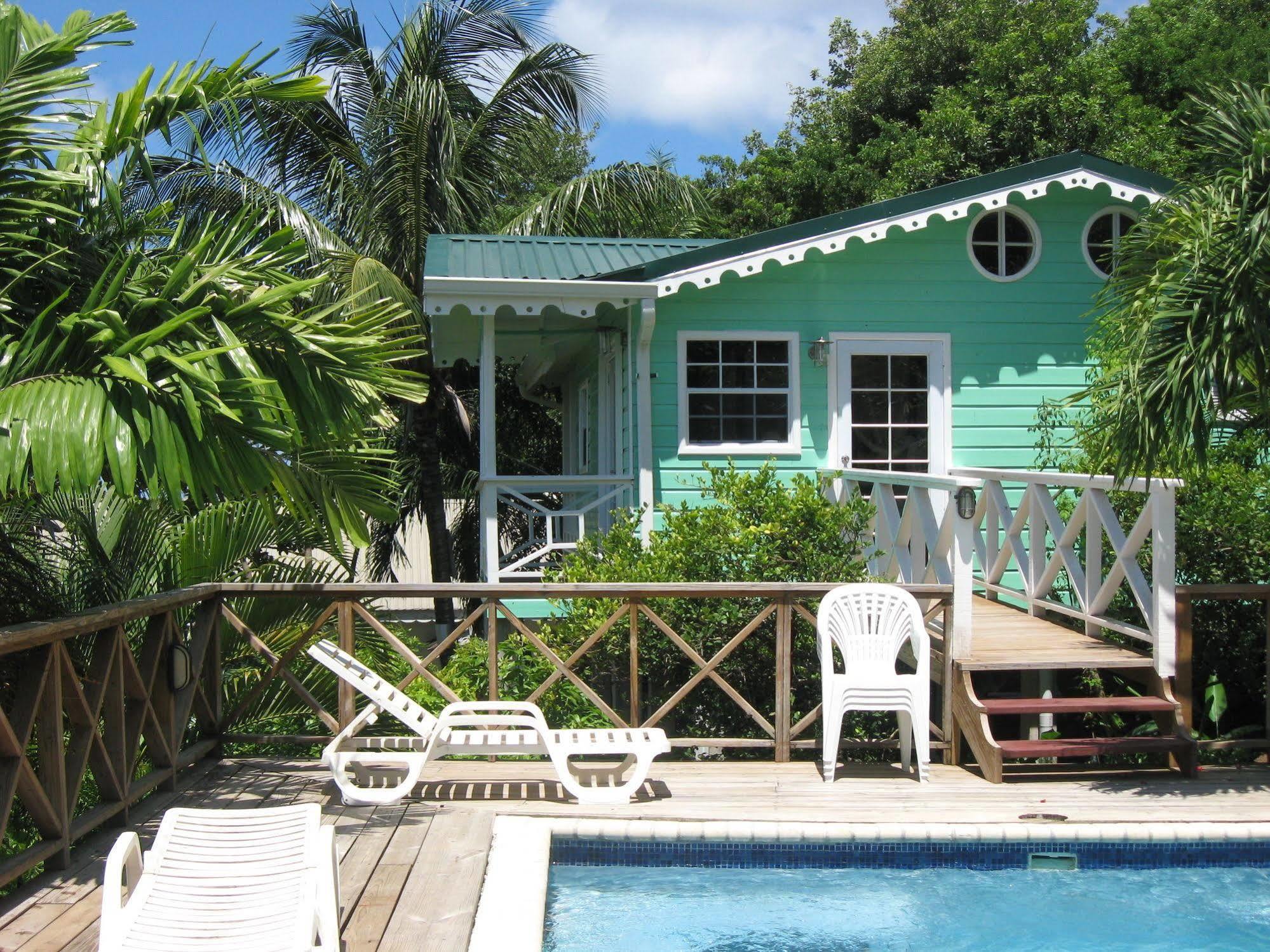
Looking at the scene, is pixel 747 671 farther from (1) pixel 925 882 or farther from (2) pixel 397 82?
(2) pixel 397 82

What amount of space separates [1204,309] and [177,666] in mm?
5655

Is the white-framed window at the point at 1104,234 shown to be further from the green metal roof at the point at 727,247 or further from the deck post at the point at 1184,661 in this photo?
the deck post at the point at 1184,661

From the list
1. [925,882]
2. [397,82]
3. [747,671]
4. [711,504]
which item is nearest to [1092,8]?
[397,82]

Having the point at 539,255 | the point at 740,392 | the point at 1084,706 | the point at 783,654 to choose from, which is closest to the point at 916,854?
the point at 783,654

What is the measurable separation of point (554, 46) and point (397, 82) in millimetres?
2136

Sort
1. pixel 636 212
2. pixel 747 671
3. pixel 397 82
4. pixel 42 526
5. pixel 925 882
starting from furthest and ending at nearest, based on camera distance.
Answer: pixel 636 212, pixel 397 82, pixel 747 671, pixel 42 526, pixel 925 882

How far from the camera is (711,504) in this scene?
9945 mm

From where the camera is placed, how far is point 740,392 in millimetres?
10156

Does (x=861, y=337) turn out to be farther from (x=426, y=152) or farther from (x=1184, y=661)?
(x=426, y=152)

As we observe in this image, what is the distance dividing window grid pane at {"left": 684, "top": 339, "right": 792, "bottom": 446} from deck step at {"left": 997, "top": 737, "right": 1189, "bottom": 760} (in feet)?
13.4

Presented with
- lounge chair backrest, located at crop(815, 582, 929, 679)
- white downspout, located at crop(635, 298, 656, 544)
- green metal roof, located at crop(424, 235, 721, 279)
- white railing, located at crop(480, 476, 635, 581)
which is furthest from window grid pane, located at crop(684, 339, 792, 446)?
lounge chair backrest, located at crop(815, 582, 929, 679)

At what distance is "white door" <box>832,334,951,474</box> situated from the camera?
33.9 ft

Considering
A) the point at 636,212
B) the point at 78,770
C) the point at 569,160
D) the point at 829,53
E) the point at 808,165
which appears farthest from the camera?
the point at 569,160

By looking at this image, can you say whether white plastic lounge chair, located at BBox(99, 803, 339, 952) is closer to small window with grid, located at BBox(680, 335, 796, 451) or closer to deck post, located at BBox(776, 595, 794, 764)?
deck post, located at BBox(776, 595, 794, 764)
